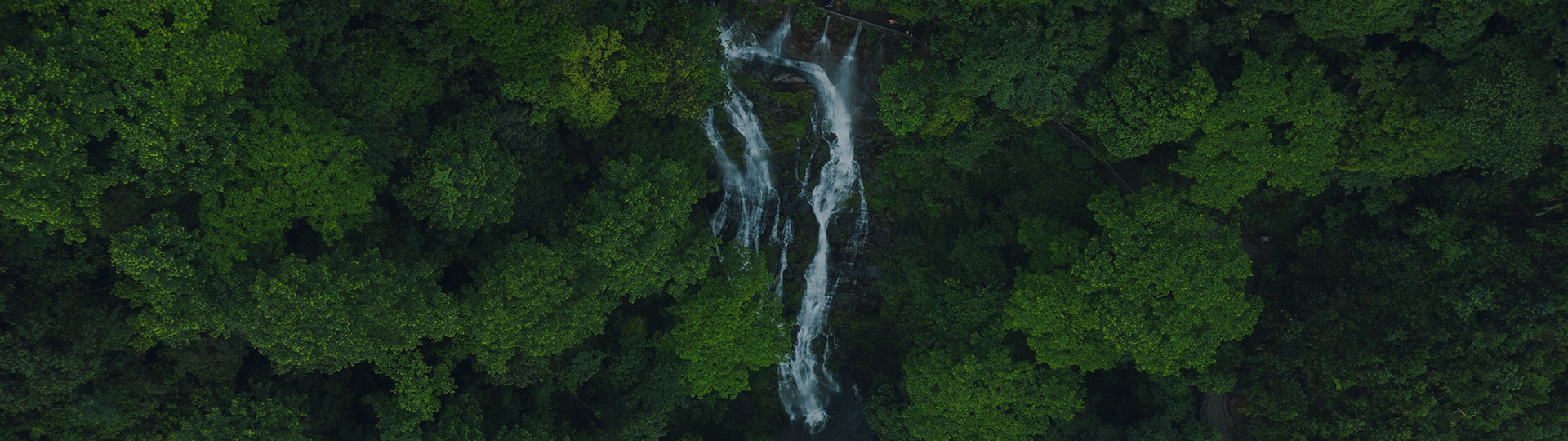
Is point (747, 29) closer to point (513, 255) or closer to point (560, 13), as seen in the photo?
point (560, 13)

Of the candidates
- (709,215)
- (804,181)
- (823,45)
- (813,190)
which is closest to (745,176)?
(709,215)

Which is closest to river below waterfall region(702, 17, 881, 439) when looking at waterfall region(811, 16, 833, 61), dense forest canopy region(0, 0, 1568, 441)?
waterfall region(811, 16, 833, 61)

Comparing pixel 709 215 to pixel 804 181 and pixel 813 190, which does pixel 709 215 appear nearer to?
pixel 804 181

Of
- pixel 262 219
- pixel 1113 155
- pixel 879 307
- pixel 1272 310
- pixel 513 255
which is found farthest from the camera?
pixel 879 307

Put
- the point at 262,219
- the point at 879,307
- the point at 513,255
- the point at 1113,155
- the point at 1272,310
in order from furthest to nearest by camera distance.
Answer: the point at 879,307 < the point at 1272,310 < the point at 1113,155 < the point at 513,255 < the point at 262,219

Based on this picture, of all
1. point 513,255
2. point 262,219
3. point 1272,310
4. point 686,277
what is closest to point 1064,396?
point 1272,310

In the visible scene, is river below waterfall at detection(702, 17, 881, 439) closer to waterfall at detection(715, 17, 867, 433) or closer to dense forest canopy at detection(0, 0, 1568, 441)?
waterfall at detection(715, 17, 867, 433)
